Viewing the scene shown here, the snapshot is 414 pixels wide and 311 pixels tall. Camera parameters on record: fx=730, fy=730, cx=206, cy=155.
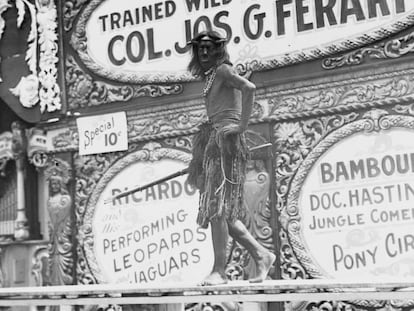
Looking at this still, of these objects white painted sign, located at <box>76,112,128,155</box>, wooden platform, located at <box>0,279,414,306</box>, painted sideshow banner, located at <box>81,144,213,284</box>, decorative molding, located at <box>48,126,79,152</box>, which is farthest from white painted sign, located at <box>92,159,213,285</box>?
wooden platform, located at <box>0,279,414,306</box>

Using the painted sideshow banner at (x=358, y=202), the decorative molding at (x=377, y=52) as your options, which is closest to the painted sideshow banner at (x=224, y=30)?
the decorative molding at (x=377, y=52)

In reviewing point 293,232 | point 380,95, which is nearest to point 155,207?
point 293,232

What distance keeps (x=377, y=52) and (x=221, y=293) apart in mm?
1981

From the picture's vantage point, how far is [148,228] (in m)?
5.18

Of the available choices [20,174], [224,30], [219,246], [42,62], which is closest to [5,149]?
[20,174]

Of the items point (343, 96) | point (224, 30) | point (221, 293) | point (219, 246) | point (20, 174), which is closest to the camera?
point (221, 293)

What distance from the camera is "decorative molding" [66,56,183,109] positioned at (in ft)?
17.0

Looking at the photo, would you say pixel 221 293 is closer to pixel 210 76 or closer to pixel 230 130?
pixel 230 130

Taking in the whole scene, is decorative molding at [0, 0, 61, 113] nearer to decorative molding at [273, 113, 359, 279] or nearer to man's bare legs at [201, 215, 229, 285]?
decorative molding at [273, 113, 359, 279]

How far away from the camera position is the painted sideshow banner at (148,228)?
500 centimetres

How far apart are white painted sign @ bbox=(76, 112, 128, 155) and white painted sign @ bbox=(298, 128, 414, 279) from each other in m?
1.48

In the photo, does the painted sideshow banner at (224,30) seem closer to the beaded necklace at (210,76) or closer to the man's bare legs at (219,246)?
the beaded necklace at (210,76)

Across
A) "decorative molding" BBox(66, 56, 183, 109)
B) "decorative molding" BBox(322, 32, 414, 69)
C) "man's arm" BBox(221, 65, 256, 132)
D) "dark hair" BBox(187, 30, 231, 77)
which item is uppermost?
"decorative molding" BBox(66, 56, 183, 109)

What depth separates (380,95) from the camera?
4.34 metres
